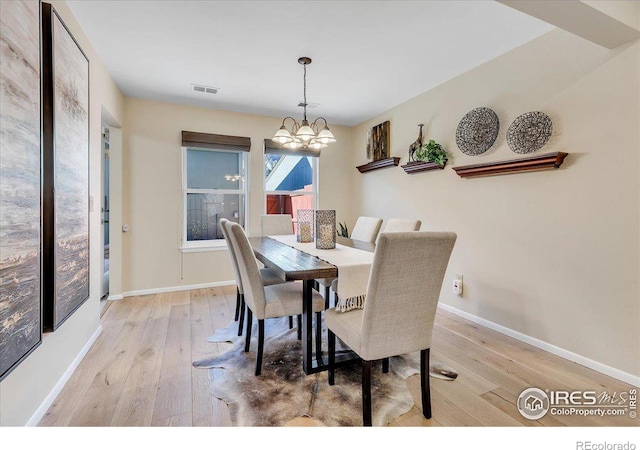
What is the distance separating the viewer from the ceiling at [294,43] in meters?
2.12

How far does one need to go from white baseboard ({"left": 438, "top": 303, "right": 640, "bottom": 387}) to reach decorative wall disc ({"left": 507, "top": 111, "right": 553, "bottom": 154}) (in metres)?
1.57

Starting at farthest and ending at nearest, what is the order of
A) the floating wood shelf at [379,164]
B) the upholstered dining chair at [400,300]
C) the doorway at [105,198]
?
the floating wood shelf at [379,164] → the doorway at [105,198] → the upholstered dining chair at [400,300]

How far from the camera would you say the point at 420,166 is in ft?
11.6

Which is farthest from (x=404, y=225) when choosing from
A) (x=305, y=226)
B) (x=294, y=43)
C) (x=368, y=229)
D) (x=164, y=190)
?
(x=164, y=190)

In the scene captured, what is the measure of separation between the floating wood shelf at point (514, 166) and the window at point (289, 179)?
7.95 ft

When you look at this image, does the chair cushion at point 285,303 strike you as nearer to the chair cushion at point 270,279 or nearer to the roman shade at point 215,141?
the chair cushion at point 270,279

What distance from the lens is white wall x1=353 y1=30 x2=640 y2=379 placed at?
6.57 feet

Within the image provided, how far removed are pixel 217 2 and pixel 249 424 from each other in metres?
2.61

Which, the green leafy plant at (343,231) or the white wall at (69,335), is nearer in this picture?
the white wall at (69,335)

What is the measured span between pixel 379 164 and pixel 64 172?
3.43 meters

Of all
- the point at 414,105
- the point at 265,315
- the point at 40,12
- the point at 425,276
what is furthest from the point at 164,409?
the point at 414,105

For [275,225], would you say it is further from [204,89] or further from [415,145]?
[415,145]

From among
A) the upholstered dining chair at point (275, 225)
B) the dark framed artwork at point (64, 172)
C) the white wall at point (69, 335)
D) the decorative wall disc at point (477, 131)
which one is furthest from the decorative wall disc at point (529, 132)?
the white wall at point (69, 335)

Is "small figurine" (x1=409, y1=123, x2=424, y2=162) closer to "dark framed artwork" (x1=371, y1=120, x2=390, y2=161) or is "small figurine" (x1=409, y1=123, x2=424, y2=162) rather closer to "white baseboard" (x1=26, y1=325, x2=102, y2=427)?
"dark framed artwork" (x1=371, y1=120, x2=390, y2=161)
